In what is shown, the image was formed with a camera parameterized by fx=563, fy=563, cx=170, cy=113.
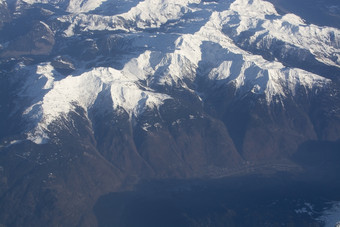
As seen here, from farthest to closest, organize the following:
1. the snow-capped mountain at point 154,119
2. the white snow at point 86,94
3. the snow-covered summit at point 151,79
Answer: the snow-covered summit at point 151,79, the white snow at point 86,94, the snow-capped mountain at point 154,119

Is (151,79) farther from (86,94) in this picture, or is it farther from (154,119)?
(154,119)

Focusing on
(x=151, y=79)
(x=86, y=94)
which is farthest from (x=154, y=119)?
(x=151, y=79)

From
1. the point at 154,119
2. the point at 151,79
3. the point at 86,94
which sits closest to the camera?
the point at 154,119

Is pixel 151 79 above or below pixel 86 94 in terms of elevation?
above

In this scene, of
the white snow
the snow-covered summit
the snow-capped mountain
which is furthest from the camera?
the snow-covered summit

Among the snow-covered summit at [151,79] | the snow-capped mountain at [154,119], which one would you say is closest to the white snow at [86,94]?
the snow-covered summit at [151,79]

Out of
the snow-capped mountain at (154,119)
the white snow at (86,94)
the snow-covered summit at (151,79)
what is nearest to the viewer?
the snow-capped mountain at (154,119)

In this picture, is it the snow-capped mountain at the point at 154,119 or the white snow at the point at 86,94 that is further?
the white snow at the point at 86,94

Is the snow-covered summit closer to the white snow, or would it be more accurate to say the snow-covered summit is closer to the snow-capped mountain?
the white snow

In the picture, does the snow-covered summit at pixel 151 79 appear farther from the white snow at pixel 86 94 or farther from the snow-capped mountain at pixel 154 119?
the snow-capped mountain at pixel 154 119

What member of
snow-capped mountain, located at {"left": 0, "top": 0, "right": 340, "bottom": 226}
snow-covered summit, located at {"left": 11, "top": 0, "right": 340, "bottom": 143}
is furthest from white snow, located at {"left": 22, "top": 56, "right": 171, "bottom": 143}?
snow-capped mountain, located at {"left": 0, "top": 0, "right": 340, "bottom": 226}

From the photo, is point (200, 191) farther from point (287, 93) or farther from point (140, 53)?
point (140, 53)

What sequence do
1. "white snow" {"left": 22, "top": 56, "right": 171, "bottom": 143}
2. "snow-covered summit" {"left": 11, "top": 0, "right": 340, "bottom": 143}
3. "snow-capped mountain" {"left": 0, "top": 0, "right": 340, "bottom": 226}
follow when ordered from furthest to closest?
"snow-covered summit" {"left": 11, "top": 0, "right": 340, "bottom": 143}
"white snow" {"left": 22, "top": 56, "right": 171, "bottom": 143}
"snow-capped mountain" {"left": 0, "top": 0, "right": 340, "bottom": 226}
